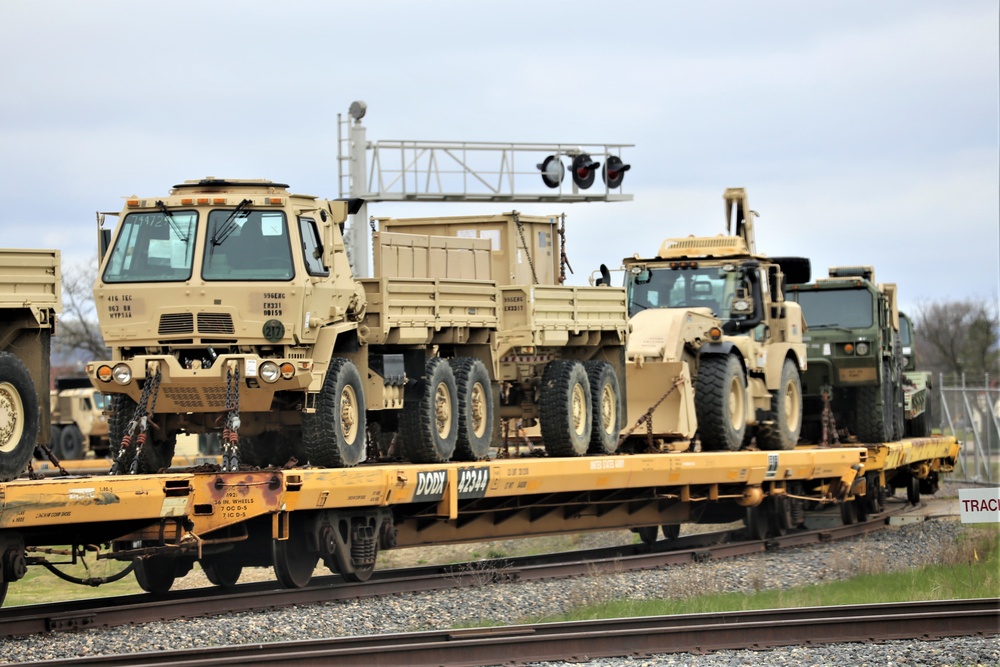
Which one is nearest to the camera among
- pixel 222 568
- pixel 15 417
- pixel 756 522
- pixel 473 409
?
pixel 15 417

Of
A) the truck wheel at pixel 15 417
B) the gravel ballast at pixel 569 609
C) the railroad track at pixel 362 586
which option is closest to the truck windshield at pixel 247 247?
the truck wheel at pixel 15 417

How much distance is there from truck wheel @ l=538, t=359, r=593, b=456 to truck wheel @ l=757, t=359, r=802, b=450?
4972mm

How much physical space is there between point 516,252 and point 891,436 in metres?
10.1

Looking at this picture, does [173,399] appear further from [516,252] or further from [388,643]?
[516,252]

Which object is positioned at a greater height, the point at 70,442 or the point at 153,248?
the point at 153,248

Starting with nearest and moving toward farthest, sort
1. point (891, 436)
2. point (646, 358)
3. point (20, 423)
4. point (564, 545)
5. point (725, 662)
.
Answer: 1. point (725, 662)
2. point (20, 423)
3. point (646, 358)
4. point (564, 545)
5. point (891, 436)

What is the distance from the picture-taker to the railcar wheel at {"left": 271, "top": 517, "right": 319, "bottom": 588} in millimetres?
14617

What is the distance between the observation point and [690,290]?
2162 centimetres

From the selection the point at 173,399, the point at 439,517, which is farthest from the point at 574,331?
the point at 173,399

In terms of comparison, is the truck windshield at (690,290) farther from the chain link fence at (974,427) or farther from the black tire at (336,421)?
the chain link fence at (974,427)

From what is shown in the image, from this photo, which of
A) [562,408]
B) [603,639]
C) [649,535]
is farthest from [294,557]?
[649,535]

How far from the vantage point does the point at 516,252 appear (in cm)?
1886

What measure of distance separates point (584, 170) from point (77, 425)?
16.8 m

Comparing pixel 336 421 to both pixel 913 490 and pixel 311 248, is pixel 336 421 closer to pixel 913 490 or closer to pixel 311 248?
pixel 311 248
